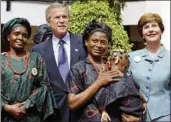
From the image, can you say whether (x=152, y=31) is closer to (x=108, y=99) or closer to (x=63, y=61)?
(x=108, y=99)

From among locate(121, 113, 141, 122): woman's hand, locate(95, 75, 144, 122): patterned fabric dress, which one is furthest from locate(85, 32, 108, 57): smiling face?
locate(121, 113, 141, 122): woman's hand

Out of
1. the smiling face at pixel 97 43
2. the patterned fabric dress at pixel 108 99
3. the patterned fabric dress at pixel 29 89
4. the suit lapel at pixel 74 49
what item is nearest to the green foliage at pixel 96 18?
the suit lapel at pixel 74 49

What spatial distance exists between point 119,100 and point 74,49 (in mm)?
921

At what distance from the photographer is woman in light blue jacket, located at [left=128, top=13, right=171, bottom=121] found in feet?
9.68

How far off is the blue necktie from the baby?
0.67m

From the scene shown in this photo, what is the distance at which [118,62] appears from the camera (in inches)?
108

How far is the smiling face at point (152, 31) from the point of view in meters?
3.01

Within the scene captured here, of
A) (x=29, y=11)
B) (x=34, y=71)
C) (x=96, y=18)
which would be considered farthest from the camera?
(x=29, y=11)

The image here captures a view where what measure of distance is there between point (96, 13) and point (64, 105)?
286cm

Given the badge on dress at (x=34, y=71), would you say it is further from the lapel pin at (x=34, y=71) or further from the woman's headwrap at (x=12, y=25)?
the woman's headwrap at (x=12, y=25)

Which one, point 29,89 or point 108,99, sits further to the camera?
point 29,89

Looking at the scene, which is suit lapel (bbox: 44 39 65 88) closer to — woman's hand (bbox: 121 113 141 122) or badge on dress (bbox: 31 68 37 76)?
badge on dress (bbox: 31 68 37 76)

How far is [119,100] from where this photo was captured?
2631 millimetres

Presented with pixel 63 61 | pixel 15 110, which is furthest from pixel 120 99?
pixel 63 61
